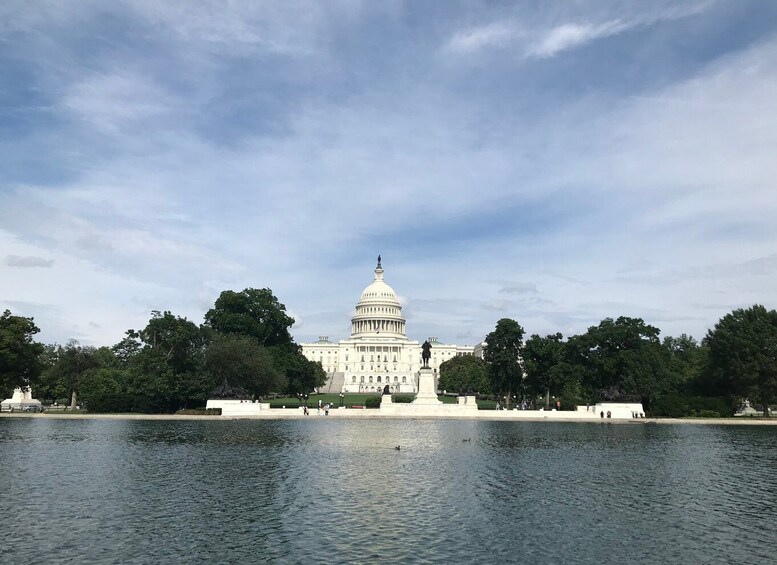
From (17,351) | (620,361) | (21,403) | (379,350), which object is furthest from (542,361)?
(379,350)

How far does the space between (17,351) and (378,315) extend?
5328 inches

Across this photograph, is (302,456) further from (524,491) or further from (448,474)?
(524,491)

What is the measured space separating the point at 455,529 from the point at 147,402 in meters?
53.3

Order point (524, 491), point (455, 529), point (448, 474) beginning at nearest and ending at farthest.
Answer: point (455, 529)
point (524, 491)
point (448, 474)

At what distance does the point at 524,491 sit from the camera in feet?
71.8

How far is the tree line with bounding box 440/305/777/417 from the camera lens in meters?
61.6

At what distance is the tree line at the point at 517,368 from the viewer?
62344mm

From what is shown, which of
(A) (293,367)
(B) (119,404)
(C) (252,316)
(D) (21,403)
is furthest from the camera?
(C) (252,316)

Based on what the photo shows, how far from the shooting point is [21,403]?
73.9 metres

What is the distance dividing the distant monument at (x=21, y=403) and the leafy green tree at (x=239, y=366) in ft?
62.9

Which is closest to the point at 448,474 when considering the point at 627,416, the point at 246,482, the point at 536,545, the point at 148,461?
the point at 246,482

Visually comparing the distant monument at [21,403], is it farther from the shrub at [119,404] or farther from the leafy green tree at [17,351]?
the shrub at [119,404]

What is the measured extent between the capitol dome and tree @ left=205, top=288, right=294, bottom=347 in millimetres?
99185

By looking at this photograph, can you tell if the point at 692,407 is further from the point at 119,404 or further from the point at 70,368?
the point at 70,368
